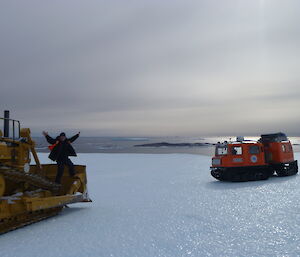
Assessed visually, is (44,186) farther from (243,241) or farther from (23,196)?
(243,241)

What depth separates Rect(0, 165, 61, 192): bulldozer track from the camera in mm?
6943

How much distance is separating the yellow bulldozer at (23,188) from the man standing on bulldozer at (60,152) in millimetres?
290

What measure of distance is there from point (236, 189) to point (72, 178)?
582 centimetres

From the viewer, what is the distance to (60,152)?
8672mm

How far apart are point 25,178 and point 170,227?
10.9 ft

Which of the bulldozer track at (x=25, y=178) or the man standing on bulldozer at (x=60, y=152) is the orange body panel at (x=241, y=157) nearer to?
the man standing on bulldozer at (x=60, y=152)

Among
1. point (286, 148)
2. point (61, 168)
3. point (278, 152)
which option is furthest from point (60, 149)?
point (286, 148)

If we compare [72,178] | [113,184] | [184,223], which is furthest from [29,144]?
[113,184]

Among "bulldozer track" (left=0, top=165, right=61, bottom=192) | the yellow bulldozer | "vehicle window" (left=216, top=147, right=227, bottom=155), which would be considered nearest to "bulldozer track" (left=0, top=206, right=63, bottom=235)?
the yellow bulldozer

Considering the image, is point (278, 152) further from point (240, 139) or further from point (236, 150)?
point (236, 150)

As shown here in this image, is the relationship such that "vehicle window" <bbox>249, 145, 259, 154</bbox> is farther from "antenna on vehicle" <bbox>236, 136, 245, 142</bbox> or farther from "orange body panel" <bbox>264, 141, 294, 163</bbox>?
"orange body panel" <bbox>264, 141, 294, 163</bbox>

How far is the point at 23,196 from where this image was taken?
23.9 feet

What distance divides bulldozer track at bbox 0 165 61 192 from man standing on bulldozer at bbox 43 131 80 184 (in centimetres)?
38

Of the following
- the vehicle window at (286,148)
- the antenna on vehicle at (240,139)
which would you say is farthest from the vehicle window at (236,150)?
the vehicle window at (286,148)
